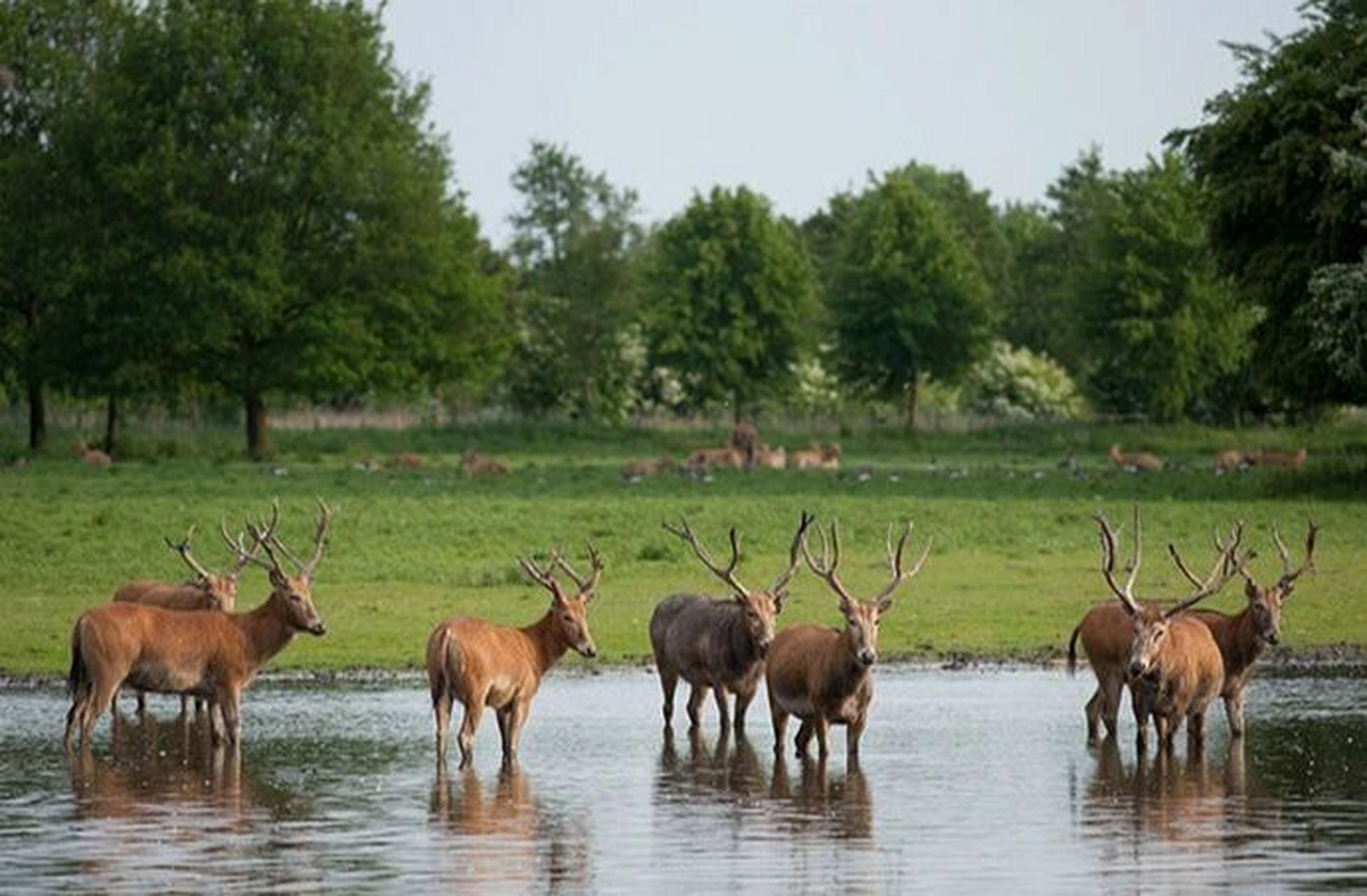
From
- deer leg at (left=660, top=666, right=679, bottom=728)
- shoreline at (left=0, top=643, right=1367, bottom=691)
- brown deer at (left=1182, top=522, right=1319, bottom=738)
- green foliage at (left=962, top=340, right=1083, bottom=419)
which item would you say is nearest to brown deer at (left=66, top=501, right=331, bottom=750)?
deer leg at (left=660, top=666, right=679, bottom=728)

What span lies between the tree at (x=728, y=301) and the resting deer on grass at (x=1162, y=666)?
81.5 metres

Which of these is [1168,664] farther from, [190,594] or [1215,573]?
[190,594]

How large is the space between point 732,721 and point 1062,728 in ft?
9.14

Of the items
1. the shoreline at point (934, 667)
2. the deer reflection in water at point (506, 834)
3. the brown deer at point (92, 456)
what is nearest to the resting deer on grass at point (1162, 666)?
the deer reflection in water at point (506, 834)

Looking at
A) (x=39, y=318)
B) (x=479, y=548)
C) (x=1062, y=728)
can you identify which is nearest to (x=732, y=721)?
(x=1062, y=728)

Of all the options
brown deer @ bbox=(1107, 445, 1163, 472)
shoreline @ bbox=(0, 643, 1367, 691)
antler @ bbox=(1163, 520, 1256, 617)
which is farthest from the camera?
brown deer @ bbox=(1107, 445, 1163, 472)

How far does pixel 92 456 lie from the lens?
69.9 m

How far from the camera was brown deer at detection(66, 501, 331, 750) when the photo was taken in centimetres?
2333

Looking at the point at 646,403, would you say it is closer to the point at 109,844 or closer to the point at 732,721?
the point at 732,721

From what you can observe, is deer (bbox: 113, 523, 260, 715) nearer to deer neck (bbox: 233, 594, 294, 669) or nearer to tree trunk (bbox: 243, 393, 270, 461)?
deer neck (bbox: 233, 594, 294, 669)

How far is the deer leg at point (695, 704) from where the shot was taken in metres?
25.2

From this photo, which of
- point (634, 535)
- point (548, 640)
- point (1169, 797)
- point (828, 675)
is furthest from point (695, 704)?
point (634, 535)

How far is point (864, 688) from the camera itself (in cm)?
2283

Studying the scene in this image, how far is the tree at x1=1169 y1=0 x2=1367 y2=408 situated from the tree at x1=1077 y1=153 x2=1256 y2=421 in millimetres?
42618
